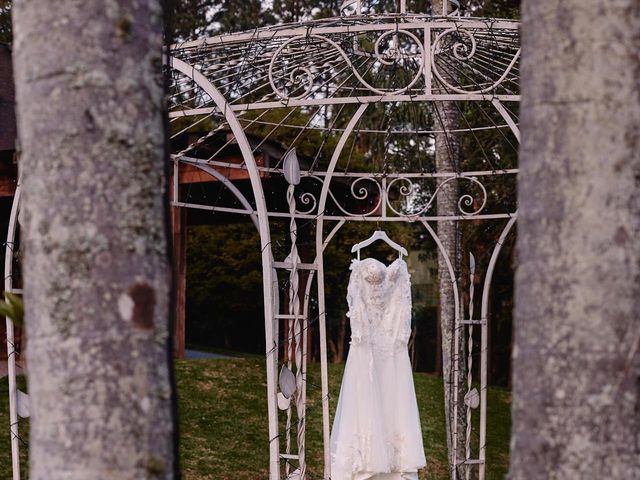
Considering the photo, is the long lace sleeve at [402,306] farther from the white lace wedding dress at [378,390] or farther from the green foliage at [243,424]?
the green foliage at [243,424]

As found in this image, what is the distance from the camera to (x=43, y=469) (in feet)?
6.49

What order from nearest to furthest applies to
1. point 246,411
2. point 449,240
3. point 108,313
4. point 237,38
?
point 108,313 < point 237,38 < point 449,240 < point 246,411

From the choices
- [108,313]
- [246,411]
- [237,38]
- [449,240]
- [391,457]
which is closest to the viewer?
[108,313]

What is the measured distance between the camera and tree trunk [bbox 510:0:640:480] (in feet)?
6.46

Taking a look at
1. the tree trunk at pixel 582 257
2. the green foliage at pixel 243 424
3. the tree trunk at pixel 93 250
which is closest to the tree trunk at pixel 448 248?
the green foliage at pixel 243 424

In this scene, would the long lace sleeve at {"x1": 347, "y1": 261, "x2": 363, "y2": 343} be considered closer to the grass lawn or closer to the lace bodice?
the lace bodice

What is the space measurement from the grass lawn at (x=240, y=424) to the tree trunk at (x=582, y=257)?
831cm

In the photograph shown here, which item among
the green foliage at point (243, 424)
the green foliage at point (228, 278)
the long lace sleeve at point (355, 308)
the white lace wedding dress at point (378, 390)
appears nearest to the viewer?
the white lace wedding dress at point (378, 390)

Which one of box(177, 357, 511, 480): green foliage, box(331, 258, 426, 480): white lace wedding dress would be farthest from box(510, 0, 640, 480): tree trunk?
box(177, 357, 511, 480): green foliage

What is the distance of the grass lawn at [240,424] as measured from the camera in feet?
35.3

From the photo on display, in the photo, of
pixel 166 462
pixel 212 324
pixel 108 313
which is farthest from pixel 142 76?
pixel 212 324

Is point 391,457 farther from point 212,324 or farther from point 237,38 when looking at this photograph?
point 212,324

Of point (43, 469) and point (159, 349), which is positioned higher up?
point (159, 349)

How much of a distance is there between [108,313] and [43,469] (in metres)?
0.31
